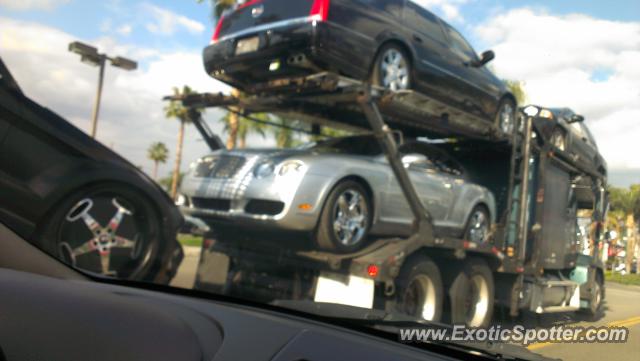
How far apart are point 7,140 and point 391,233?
3562 millimetres

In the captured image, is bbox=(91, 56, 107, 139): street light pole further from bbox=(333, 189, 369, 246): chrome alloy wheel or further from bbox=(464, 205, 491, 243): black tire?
bbox=(464, 205, 491, 243): black tire

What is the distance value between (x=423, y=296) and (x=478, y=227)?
167 centimetres

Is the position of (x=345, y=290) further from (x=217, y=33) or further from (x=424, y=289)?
(x=217, y=33)

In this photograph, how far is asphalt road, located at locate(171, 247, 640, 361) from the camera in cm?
304

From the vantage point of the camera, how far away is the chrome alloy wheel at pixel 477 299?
20.1ft

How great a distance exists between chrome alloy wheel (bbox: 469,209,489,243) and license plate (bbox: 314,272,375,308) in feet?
7.50

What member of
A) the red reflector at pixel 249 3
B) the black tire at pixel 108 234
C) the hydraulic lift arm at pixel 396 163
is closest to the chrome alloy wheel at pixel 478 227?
the hydraulic lift arm at pixel 396 163

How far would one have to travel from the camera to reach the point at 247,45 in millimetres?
5676

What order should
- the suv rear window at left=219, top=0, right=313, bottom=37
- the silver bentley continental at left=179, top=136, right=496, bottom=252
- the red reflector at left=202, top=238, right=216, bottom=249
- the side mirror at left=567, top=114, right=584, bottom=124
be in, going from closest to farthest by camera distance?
the silver bentley continental at left=179, top=136, right=496, bottom=252 < the suv rear window at left=219, top=0, right=313, bottom=37 < the red reflector at left=202, top=238, right=216, bottom=249 < the side mirror at left=567, top=114, right=584, bottom=124

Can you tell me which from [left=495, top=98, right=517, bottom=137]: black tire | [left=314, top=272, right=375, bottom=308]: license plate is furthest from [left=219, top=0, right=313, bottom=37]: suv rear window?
[left=495, top=98, right=517, bottom=137]: black tire

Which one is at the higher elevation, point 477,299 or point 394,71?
point 394,71

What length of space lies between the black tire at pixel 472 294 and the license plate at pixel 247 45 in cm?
303

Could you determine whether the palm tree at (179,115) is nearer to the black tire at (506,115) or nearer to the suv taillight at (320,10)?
the suv taillight at (320,10)

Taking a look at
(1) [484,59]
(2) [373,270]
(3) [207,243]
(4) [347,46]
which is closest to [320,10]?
(4) [347,46]
